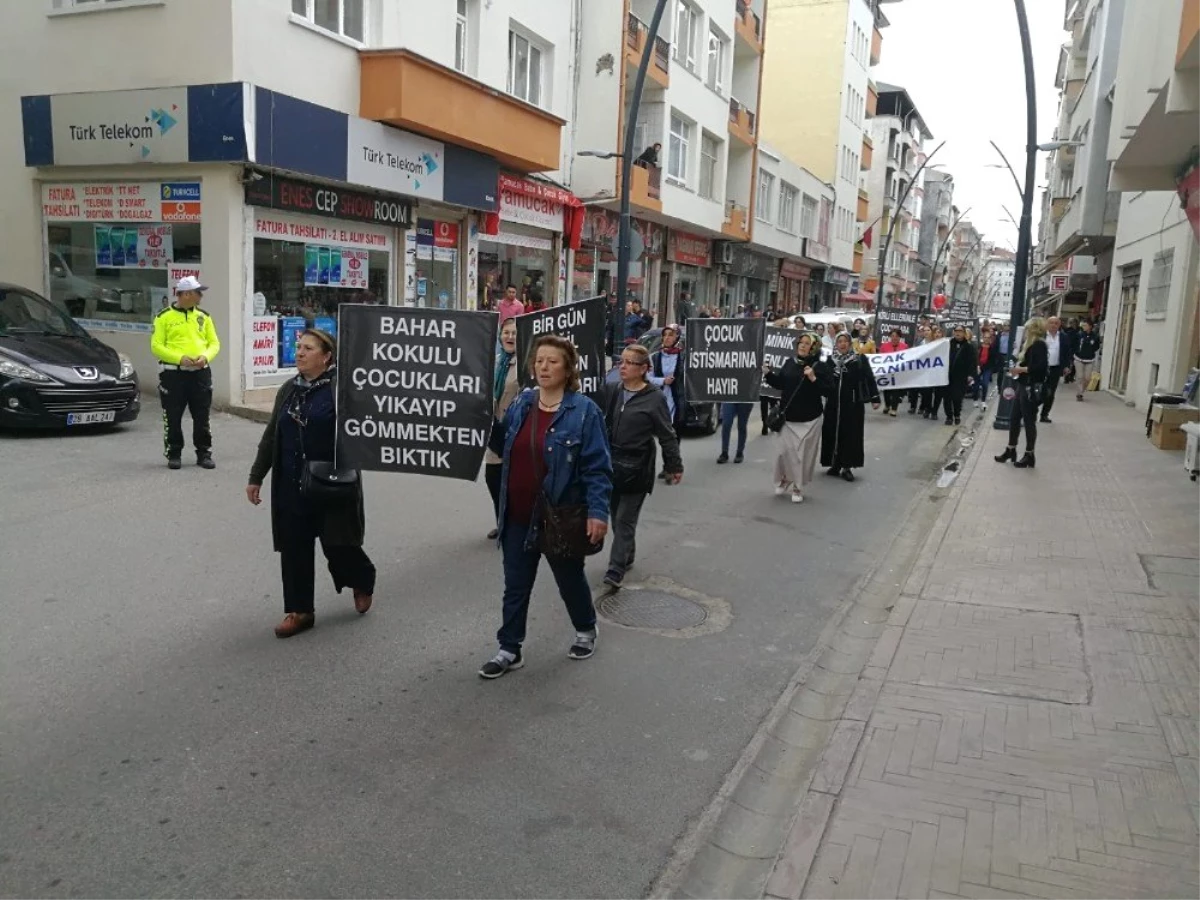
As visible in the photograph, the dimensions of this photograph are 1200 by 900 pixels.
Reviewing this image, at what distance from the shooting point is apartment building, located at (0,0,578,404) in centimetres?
1289

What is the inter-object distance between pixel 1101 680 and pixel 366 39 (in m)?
13.6

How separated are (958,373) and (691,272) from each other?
636 inches

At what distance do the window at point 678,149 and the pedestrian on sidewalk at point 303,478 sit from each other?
2200 cm

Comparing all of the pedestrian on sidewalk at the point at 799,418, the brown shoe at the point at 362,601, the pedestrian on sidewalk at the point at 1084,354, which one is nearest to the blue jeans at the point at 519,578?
the brown shoe at the point at 362,601

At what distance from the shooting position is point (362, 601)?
584cm

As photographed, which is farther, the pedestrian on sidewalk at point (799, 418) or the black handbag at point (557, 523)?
the pedestrian on sidewalk at point (799, 418)

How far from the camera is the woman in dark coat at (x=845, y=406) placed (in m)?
11.1

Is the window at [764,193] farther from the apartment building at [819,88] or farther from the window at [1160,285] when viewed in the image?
the window at [1160,285]

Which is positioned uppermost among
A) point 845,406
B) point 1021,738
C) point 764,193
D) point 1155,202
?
point 764,193

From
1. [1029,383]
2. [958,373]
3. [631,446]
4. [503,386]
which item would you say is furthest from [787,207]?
[631,446]

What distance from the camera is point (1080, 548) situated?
26.9 feet

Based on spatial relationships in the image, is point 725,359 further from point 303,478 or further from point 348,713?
point 348,713

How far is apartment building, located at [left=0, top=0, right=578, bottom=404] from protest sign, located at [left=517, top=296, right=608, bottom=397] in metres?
7.23

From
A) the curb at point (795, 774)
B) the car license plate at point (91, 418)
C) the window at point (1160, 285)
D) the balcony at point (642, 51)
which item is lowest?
the curb at point (795, 774)
